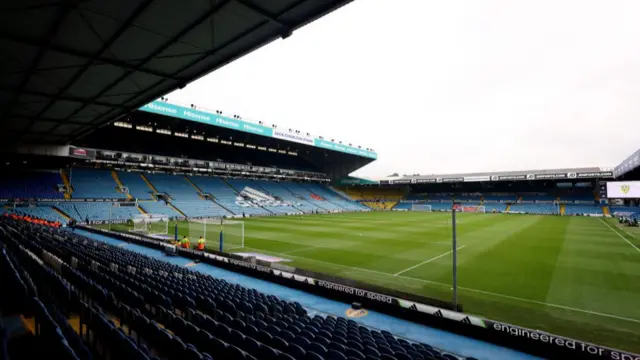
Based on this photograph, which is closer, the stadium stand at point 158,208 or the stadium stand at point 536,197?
the stadium stand at point 158,208

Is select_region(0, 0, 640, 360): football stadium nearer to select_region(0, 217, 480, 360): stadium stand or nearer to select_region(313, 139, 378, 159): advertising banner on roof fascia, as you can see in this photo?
select_region(0, 217, 480, 360): stadium stand

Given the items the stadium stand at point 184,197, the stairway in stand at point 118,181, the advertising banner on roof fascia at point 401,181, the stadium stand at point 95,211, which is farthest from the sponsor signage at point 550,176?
the stairway in stand at point 118,181

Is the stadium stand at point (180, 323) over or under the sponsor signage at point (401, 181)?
under

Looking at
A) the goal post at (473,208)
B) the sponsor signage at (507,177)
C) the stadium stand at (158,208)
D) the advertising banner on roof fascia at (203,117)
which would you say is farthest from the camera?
the goal post at (473,208)

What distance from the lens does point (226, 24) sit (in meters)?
7.54

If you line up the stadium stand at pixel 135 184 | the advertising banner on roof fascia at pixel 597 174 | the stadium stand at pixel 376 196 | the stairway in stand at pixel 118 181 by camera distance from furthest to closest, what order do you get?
the stadium stand at pixel 376 196 < the advertising banner on roof fascia at pixel 597 174 < the stadium stand at pixel 135 184 < the stairway in stand at pixel 118 181

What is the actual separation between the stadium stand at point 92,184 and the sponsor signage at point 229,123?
44.7ft

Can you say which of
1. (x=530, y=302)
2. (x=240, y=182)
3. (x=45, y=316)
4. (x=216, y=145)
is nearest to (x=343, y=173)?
(x=240, y=182)

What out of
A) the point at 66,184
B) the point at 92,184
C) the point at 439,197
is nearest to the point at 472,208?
the point at 439,197

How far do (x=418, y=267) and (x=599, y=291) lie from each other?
6533 mm

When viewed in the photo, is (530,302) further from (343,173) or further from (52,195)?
(343,173)

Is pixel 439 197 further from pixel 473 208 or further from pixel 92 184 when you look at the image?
pixel 92 184

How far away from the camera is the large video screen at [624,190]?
23797 mm

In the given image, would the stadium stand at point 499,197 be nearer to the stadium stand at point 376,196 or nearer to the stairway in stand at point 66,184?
the stadium stand at point 376,196
